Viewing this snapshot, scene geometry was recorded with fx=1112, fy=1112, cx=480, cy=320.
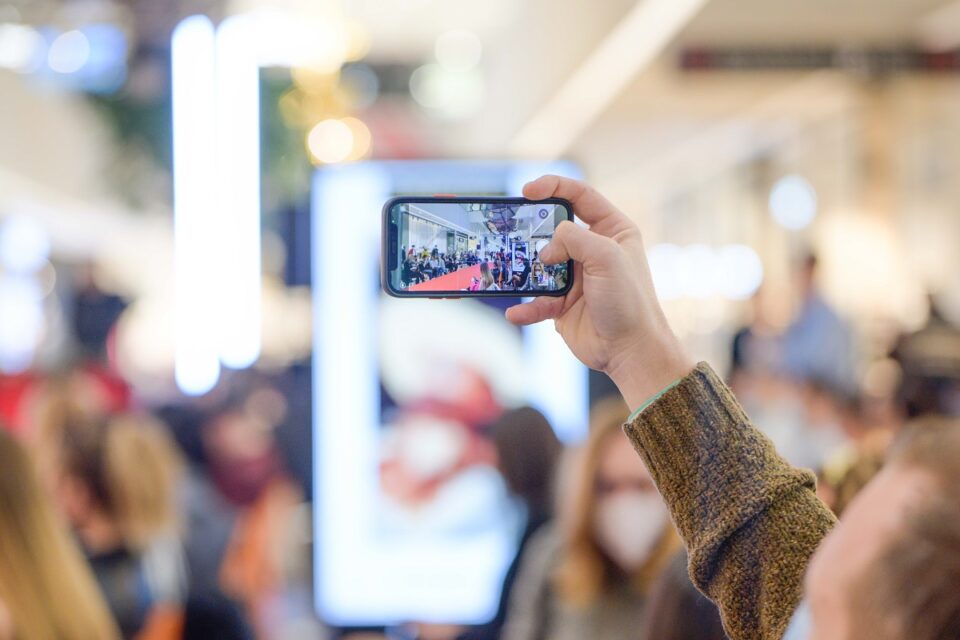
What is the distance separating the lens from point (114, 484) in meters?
3.18

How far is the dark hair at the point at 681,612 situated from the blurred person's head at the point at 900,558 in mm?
649

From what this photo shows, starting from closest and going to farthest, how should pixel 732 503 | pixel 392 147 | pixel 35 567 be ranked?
pixel 732 503
pixel 35 567
pixel 392 147

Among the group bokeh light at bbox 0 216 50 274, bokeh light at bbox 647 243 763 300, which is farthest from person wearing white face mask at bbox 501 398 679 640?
bokeh light at bbox 0 216 50 274

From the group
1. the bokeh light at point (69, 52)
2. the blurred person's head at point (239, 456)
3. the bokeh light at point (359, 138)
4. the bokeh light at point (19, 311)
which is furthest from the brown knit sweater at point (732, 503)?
the bokeh light at point (19, 311)

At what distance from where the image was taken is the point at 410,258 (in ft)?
4.11

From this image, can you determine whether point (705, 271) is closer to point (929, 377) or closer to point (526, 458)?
point (929, 377)

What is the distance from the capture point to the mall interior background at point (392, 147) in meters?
3.83

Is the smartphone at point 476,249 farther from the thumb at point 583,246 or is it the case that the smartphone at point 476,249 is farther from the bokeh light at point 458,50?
the bokeh light at point 458,50

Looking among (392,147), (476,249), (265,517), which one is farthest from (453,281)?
(392,147)

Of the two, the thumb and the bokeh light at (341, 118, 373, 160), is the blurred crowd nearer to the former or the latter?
the thumb

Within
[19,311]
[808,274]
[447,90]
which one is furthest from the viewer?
[19,311]

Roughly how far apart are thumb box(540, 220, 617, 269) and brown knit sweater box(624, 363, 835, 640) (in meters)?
0.16

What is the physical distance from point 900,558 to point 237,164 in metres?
3.18

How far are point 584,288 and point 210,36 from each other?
3.03 m
